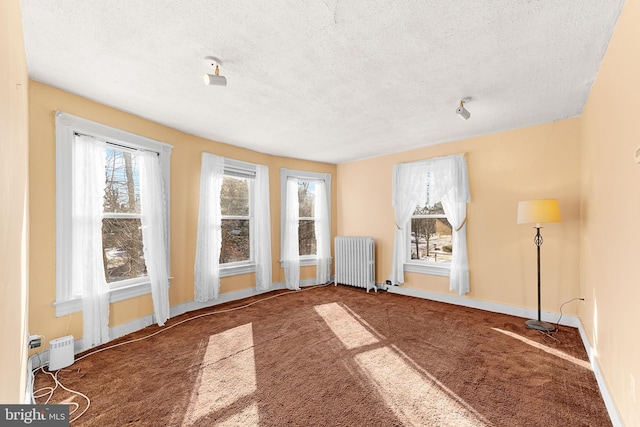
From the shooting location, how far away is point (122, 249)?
10.8 ft

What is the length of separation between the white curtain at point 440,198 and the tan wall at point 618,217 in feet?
5.11

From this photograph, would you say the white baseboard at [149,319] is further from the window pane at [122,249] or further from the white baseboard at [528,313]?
the white baseboard at [528,313]

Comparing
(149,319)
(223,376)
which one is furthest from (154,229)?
(223,376)

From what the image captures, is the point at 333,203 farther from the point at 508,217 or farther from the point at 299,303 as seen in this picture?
the point at 508,217

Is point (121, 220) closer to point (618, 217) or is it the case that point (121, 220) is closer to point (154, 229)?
point (154, 229)

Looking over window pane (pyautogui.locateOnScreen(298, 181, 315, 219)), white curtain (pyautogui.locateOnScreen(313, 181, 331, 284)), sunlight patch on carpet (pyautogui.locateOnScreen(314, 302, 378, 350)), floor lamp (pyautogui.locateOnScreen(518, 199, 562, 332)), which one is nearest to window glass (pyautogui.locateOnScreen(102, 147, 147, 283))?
sunlight patch on carpet (pyautogui.locateOnScreen(314, 302, 378, 350))

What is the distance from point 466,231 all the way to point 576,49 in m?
2.64

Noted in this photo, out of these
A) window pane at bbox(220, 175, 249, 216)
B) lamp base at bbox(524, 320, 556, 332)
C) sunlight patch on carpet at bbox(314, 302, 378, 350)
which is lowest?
sunlight patch on carpet at bbox(314, 302, 378, 350)

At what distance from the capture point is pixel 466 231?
4195 millimetres

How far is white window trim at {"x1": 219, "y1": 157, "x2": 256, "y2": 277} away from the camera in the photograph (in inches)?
177

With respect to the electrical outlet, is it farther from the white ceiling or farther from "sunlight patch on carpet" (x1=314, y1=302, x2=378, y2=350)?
"sunlight patch on carpet" (x1=314, y1=302, x2=378, y2=350)

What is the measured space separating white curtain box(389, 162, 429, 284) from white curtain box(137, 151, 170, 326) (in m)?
3.58

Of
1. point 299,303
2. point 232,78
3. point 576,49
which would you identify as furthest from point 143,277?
point 576,49

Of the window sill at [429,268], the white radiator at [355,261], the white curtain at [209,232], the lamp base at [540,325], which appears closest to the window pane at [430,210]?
the window sill at [429,268]
